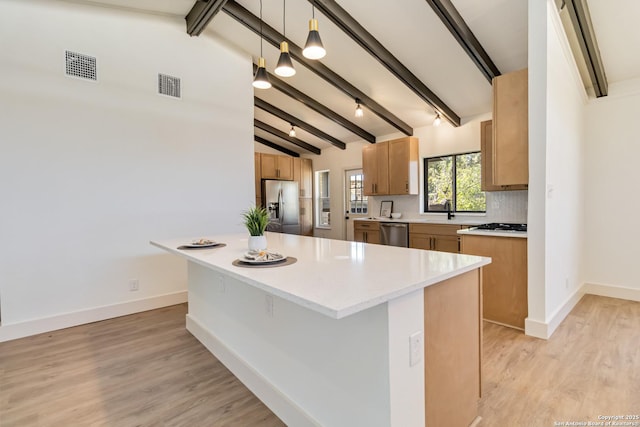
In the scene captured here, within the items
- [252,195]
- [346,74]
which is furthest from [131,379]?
[346,74]

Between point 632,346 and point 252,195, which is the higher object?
point 252,195

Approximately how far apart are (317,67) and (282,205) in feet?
9.88

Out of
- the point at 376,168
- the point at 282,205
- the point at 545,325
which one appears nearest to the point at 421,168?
the point at 376,168

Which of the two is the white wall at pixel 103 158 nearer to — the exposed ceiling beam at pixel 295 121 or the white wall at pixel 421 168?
the exposed ceiling beam at pixel 295 121

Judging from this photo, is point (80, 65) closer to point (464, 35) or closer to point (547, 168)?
point (464, 35)

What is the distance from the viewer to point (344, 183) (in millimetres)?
6785

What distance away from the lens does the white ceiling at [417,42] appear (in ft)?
9.71

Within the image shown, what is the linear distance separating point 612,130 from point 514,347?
3095 mm

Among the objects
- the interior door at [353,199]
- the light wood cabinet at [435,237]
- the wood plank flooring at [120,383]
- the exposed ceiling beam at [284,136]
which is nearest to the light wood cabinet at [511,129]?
the light wood cabinet at [435,237]

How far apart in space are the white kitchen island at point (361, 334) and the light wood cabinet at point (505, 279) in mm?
1500

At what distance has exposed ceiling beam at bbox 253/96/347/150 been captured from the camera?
548cm

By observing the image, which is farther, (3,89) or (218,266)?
(3,89)

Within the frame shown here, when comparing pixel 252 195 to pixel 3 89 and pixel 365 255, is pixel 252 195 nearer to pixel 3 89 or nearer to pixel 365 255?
pixel 3 89

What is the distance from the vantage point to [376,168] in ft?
18.7
